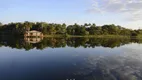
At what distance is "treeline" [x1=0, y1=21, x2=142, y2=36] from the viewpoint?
117 metres

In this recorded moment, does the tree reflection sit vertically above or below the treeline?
below

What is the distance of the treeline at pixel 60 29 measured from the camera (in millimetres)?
117150

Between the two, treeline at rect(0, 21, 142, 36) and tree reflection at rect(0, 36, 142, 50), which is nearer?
tree reflection at rect(0, 36, 142, 50)

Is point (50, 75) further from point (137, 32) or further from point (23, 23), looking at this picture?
point (137, 32)

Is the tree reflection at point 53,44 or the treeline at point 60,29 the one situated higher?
the treeline at point 60,29

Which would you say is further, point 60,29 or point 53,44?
point 60,29

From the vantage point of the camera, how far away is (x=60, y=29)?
398ft

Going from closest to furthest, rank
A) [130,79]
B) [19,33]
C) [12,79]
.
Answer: [12,79], [130,79], [19,33]

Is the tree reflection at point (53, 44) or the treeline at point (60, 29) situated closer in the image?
the tree reflection at point (53, 44)

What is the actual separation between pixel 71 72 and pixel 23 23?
104 meters

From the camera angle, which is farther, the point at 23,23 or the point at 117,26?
the point at 117,26

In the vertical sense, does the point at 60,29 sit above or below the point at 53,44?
above

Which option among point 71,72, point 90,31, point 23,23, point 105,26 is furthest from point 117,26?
point 71,72

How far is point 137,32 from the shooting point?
152 m
